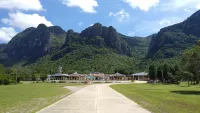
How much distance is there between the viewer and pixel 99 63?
177 metres

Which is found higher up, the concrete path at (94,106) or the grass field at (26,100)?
the concrete path at (94,106)

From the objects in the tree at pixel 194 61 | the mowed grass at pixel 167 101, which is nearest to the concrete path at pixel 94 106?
the mowed grass at pixel 167 101

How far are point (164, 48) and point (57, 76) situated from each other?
289 ft

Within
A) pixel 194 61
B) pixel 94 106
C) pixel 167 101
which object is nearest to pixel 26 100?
pixel 94 106

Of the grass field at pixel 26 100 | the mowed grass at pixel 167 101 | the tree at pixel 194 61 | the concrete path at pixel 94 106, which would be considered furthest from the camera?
the tree at pixel 194 61

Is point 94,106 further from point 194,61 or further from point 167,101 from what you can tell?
point 194,61

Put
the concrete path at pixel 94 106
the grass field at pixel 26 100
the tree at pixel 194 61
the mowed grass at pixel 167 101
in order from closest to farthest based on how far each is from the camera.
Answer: the concrete path at pixel 94 106
the grass field at pixel 26 100
the mowed grass at pixel 167 101
the tree at pixel 194 61

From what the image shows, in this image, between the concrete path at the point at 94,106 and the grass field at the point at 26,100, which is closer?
the concrete path at the point at 94,106

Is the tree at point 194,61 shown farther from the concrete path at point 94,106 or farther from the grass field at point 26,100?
the concrete path at point 94,106

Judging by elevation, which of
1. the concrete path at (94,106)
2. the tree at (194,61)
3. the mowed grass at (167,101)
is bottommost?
the mowed grass at (167,101)

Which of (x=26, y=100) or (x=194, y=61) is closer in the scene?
(x=26, y=100)

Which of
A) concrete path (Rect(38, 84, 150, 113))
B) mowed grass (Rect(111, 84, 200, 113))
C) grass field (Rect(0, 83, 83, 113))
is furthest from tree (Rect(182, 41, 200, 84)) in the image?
concrete path (Rect(38, 84, 150, 113))

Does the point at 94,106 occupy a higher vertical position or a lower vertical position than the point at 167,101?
higher

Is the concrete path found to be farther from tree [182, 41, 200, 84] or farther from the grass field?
tree [182, 41, 200, 84]
